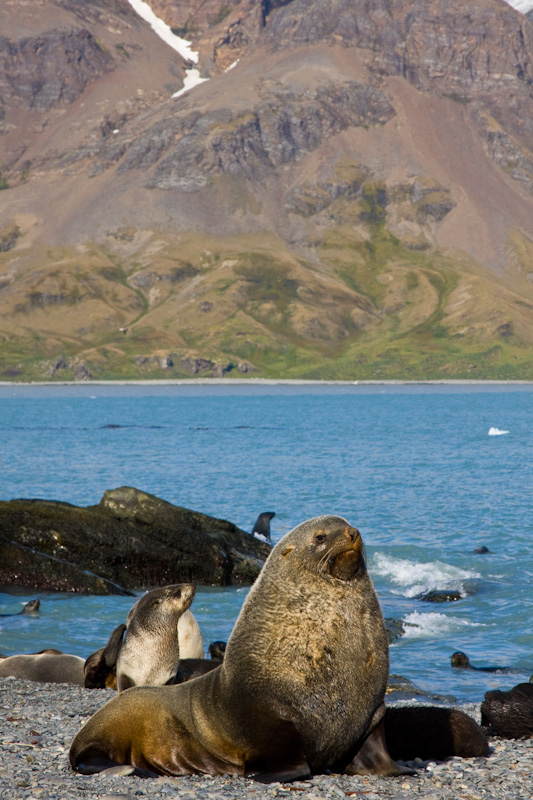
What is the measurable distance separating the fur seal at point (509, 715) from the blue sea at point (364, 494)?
4.36 meters

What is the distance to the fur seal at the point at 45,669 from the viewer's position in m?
16.5

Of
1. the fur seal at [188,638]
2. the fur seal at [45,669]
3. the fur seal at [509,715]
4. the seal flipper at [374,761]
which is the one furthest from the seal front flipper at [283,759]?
the fur seal at [45,669]

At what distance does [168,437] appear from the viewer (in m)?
104

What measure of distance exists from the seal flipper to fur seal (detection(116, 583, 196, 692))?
14.7ft

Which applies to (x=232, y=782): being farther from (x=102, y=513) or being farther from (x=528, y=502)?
(x=528, y=502)

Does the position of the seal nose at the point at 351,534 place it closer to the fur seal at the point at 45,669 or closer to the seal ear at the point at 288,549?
the seal ear at the point at 288,549

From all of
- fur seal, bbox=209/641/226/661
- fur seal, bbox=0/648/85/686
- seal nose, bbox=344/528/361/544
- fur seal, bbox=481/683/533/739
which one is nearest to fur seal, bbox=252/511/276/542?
fur seal, bbox=0/648/85/686

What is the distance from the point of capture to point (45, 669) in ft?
54.3

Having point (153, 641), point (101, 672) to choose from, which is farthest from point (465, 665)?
point (153, 641)

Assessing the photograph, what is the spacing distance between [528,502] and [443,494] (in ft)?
17.8

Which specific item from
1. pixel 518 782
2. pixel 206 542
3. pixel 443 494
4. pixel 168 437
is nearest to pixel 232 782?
pixel 518 782

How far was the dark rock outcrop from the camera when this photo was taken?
25078 millimetres

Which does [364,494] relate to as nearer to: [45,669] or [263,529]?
[263,529]

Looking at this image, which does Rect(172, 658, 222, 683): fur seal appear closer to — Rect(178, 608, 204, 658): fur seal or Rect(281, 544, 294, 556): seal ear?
Rect(178, 608, 204, 658): fur seal
